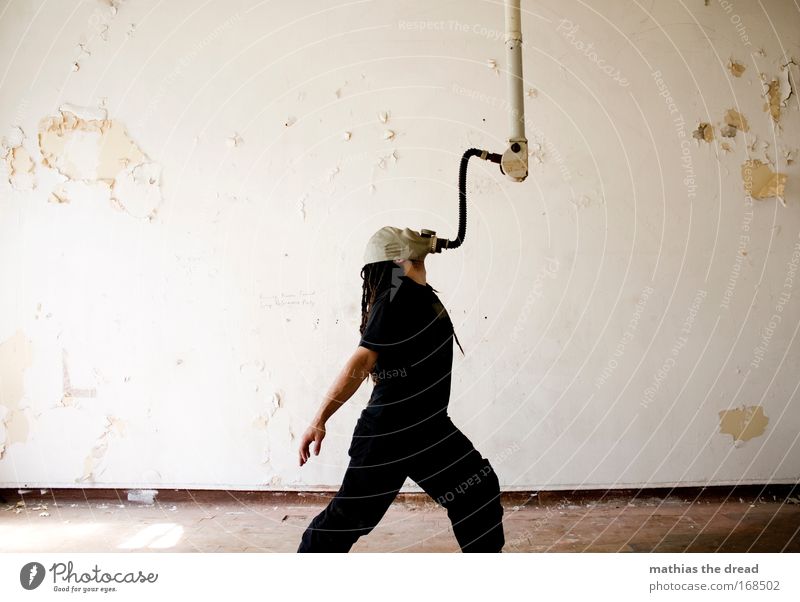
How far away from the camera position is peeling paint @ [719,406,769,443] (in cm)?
280

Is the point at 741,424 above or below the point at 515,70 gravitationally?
below

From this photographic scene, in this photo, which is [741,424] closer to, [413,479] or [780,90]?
[780,90]

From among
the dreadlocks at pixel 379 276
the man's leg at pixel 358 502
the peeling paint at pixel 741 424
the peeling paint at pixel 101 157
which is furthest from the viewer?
the peeling paint at pixel 101 157

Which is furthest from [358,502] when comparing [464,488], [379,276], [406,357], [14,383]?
[14,383]

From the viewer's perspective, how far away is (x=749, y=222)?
112 inches

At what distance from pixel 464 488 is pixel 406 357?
1.23 feet

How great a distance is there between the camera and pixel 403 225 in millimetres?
2834

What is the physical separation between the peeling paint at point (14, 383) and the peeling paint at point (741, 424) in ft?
10.2

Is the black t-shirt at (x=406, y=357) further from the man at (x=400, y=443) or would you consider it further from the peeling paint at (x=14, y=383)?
the peeling paint at (x=14, y=383)

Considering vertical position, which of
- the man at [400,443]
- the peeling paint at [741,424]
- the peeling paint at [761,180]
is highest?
the peeling paint at [761,180]

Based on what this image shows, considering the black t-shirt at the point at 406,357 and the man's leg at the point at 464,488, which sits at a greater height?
the black t-shirt at the point at 406,357

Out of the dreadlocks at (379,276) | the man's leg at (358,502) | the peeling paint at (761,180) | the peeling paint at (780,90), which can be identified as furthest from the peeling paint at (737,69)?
the man's leg at (358,502)

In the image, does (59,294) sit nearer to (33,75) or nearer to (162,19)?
(33,75)

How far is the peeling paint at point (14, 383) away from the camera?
293 centimetres
